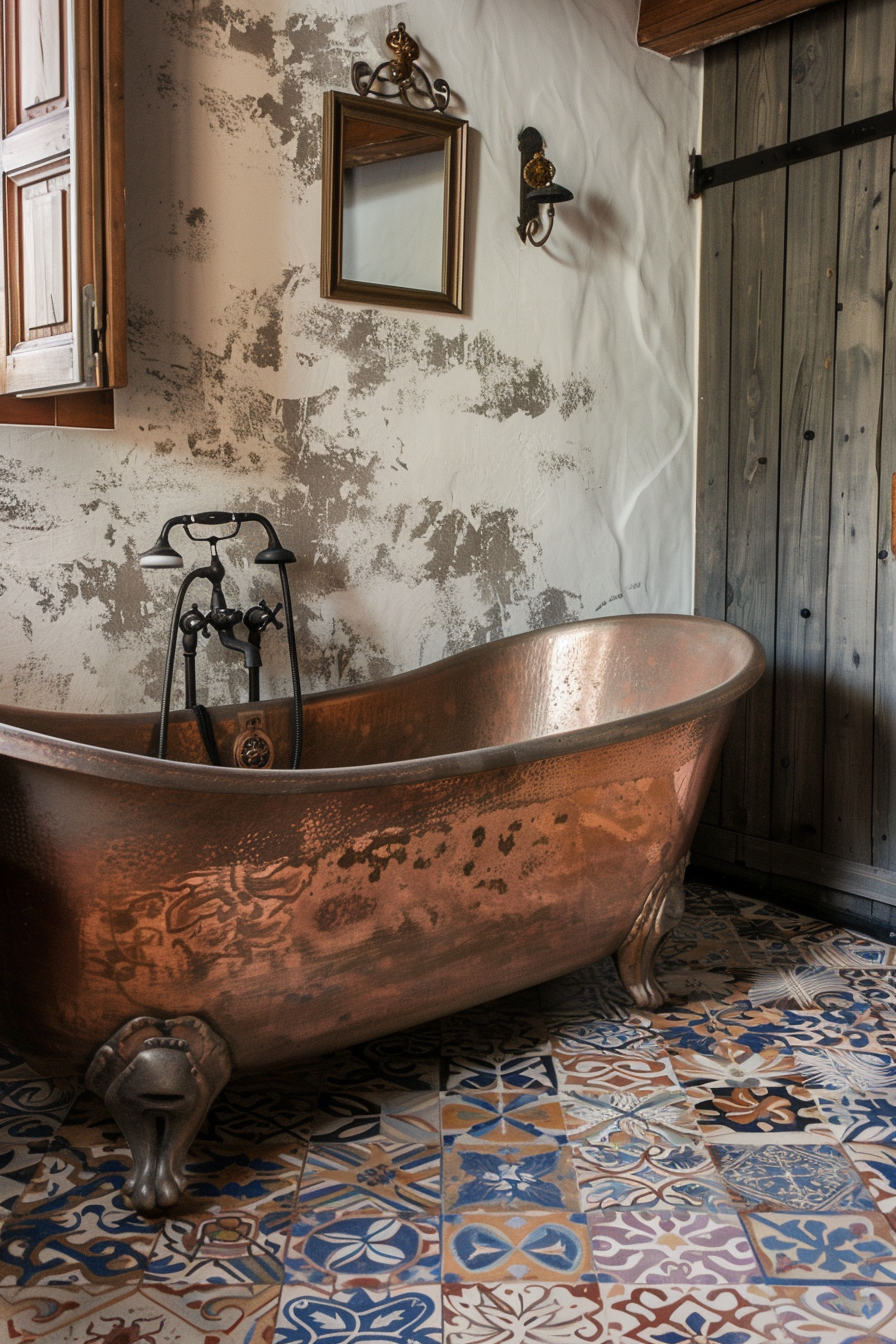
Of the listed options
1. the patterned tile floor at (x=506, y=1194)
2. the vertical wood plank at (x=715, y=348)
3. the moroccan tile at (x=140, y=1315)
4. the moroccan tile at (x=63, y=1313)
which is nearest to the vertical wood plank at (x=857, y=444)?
the vertical wood plank at (x=715, y=348)

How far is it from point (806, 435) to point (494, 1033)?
176 centimetres

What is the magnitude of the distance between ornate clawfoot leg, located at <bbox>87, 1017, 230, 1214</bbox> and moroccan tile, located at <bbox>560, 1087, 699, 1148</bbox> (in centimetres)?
62

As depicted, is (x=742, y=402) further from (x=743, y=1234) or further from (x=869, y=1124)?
(x=743, y=1234)

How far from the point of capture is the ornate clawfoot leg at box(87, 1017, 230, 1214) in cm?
149

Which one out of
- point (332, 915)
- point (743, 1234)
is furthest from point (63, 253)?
point (743, 1234)

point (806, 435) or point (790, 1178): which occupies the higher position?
point (806, 435)

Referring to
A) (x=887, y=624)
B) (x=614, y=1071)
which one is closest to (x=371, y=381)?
(x=887, y=624)

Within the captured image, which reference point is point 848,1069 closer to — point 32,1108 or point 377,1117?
point 377,1117

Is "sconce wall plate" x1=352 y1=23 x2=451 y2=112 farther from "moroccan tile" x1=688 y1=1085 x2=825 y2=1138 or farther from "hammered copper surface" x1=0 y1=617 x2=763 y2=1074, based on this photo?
"moroccan tile" x1=688 y1=1085 x2=825 y2=1138

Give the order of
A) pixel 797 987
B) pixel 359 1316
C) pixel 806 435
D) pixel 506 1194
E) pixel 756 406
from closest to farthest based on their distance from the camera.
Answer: pixel 359 1316, pixel 506 1194, pixel 797 987, pixel 806 435, pixel 756 406

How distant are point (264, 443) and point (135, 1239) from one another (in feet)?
5.35

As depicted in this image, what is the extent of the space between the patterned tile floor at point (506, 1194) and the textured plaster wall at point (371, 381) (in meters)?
0.98

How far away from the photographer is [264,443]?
2.43 metres

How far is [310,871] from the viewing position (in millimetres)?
1542
